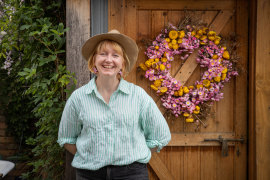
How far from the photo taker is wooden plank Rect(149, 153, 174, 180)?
8.86 ft

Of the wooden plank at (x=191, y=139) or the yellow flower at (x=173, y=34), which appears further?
the wooden plank at (x=191, y=139)

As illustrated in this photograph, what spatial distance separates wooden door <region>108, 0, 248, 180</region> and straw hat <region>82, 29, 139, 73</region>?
0.76 meters

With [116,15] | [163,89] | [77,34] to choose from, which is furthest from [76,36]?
[163,89]

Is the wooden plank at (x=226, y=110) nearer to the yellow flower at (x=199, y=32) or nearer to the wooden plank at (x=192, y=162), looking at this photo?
the wooden plank at (x=192, y=162)

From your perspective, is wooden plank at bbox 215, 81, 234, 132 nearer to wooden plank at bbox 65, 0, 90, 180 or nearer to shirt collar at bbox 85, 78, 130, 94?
shirt collar at bbox 85, 78, 130, 94

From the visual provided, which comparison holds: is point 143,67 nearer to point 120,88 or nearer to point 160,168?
point 120,88

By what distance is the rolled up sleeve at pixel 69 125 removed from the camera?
5.99ft

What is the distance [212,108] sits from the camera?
2686mm

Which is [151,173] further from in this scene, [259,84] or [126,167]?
[259,84]

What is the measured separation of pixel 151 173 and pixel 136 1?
179cm

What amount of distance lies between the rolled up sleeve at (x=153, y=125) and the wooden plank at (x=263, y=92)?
1.16 m

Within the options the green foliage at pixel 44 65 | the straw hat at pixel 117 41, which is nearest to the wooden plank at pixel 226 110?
the straw hat at pixel 117 41

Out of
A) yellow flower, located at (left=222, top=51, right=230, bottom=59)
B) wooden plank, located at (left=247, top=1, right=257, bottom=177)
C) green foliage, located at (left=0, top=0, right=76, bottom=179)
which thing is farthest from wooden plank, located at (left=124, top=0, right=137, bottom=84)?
wooden plank, located at (left=247, top=1, right=257, bottom=177)

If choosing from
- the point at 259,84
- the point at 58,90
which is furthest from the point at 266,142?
the point at 58,90
